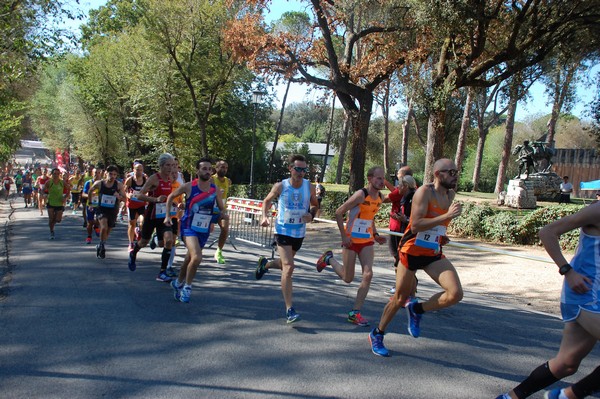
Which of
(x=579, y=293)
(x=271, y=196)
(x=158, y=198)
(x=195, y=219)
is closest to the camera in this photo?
(x=579, y=293)

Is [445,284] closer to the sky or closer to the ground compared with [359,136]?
closer to the ground

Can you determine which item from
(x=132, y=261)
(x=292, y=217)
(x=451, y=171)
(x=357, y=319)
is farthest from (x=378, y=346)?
(x=132, y=261)

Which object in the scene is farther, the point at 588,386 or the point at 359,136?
the point at 359,136

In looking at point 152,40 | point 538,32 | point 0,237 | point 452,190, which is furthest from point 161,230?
point 152,40

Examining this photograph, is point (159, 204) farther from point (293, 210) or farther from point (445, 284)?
point (445, 284)

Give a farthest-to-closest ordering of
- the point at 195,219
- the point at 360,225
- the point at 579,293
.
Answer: the point at 195,219 < the point at 360,225 < the point at 579,293

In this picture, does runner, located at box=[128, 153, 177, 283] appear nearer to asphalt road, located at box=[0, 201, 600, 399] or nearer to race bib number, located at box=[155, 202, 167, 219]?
race bib number, located at box=[155, 202, 167, 219]

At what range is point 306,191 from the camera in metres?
6.50

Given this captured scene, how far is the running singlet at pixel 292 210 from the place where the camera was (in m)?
6.33

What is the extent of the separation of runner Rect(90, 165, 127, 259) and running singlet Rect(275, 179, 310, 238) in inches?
191

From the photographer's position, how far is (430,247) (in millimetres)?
4852

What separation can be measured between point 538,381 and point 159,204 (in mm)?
6622

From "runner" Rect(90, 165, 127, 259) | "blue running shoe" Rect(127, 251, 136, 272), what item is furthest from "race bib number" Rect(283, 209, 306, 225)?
"runner" Rect(90, 165, 127, 259)

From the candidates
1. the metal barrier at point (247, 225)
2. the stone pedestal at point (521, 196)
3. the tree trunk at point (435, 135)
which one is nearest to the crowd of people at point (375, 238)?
the metal barrier at point (247, 225)
